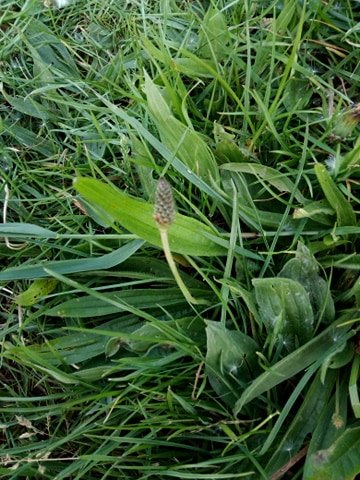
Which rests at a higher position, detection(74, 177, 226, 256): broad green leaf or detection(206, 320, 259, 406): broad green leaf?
detection(74, 177, 226, 256): broad green leaf

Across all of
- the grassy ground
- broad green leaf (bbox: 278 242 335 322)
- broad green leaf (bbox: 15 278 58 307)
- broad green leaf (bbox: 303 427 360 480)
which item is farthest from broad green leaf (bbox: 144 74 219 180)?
broad green leaf (bbox: 303 427 360 480)

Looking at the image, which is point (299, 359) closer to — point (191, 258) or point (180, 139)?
point (191, 258)

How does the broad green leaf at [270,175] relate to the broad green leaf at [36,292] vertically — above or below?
above

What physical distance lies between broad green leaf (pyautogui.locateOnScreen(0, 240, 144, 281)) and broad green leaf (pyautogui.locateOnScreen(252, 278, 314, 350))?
0.98 ft

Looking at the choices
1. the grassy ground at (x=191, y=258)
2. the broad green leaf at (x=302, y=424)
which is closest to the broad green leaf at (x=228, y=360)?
the grassy ground at (x=191, y=258)

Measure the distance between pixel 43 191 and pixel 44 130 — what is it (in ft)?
0.64

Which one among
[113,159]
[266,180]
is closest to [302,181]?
[266,180]

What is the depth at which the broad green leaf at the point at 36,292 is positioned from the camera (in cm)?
149

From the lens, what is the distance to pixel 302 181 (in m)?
1.49

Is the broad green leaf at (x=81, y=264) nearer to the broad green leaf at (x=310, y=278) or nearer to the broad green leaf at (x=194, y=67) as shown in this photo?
the broad green leaf at (x=310, y=278)

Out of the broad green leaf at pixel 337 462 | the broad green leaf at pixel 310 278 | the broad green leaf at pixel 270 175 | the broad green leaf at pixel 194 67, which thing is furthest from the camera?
the broad green leaf at pixel 194 67

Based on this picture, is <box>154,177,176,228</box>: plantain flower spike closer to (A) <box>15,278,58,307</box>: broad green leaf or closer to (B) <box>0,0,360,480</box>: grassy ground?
(B) <box>0,0,360,480</box>: grassy ground

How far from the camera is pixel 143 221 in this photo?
1317mm

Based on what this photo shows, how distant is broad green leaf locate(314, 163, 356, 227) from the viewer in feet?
4.42
